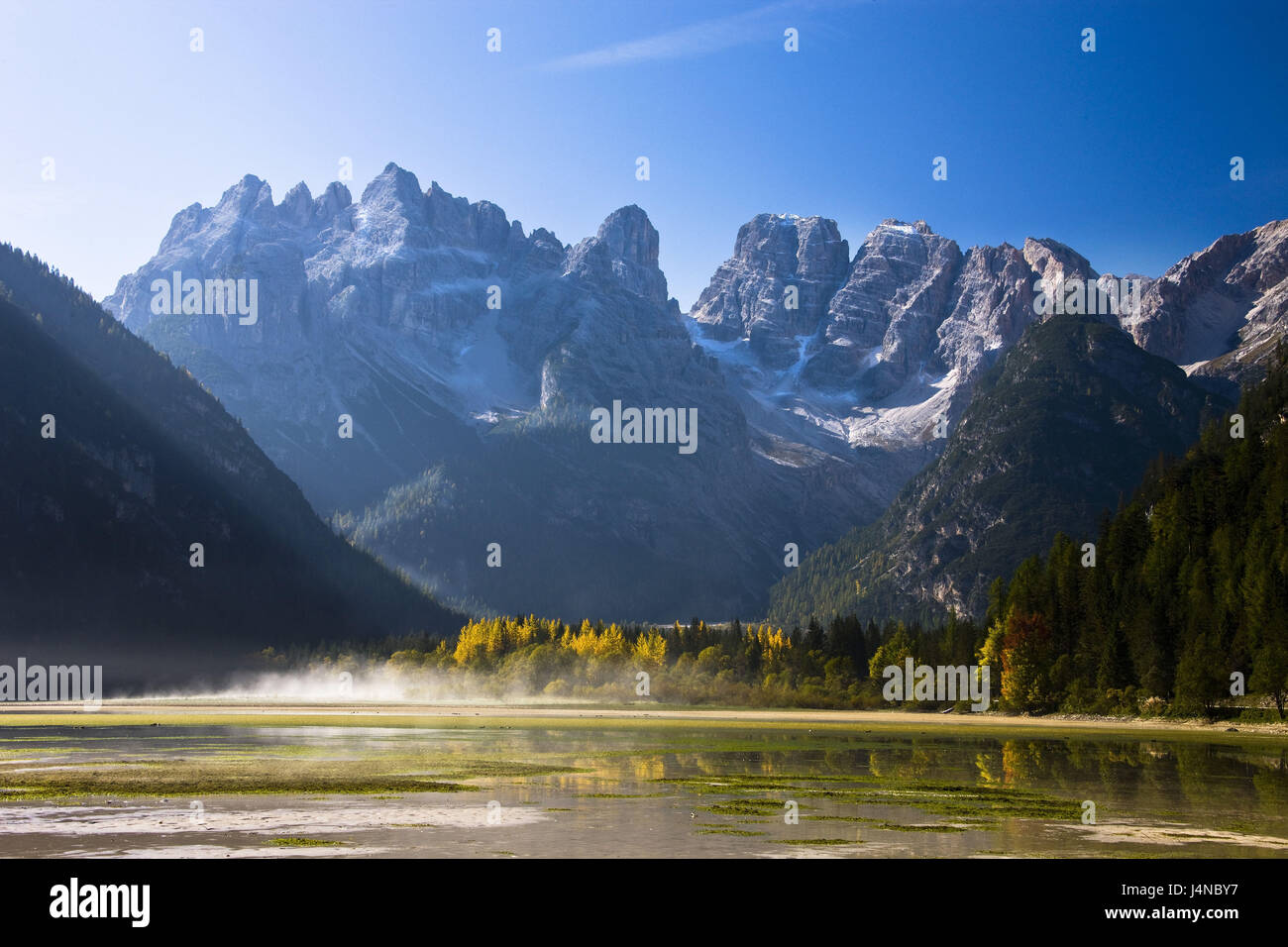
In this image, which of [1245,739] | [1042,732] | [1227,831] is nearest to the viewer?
[1227,831]

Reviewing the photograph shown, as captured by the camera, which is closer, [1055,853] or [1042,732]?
[1055,853]

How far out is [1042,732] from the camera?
11669cm

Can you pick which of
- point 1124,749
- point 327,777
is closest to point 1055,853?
point 327,777

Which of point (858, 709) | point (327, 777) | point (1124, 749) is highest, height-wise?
point (327, 777)

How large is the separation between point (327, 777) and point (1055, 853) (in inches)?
1473

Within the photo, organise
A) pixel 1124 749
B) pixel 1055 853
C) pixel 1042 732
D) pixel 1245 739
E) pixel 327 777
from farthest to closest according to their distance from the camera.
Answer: pixel 1042 732 → pixel 1245 739 → pixel 1124 749 → pixel 327 777 → pixel 1055 853

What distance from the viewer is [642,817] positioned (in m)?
42.9

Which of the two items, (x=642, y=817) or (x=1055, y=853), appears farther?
(x=642, y=817)
